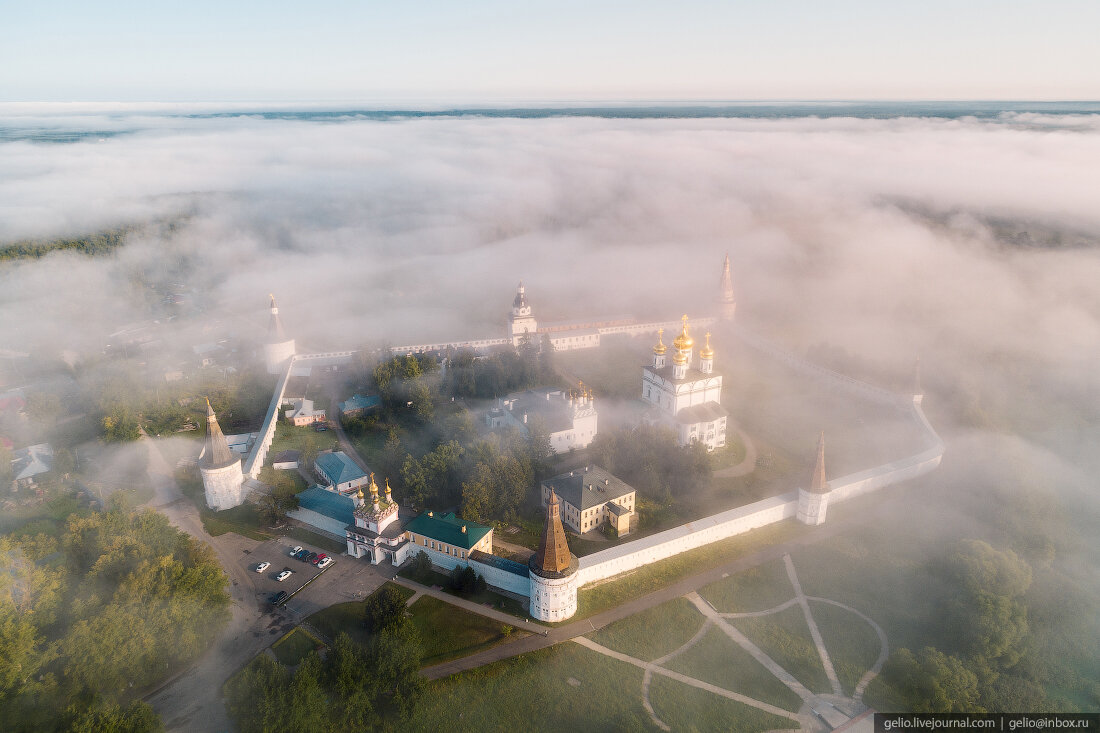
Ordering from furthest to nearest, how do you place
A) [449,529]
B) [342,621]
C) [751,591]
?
[449,529]
[751,591]
[342,621]

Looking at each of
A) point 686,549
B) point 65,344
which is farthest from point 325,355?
point 686,549

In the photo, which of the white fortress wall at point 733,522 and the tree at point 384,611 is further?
the white fortress wall at point 733,522

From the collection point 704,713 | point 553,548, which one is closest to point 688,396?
point 553,548

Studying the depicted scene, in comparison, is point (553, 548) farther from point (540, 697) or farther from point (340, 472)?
point (340, 472)

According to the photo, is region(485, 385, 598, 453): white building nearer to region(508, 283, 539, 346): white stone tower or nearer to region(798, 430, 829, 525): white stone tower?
region(798, 430, 829, 525): white stone tower

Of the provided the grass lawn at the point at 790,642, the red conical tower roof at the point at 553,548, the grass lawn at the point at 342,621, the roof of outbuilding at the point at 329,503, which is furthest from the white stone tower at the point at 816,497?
the roof of outbuilding at the point at 329,503

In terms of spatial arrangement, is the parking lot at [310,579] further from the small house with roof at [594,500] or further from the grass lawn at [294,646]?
the small house with roof at [594,500]
